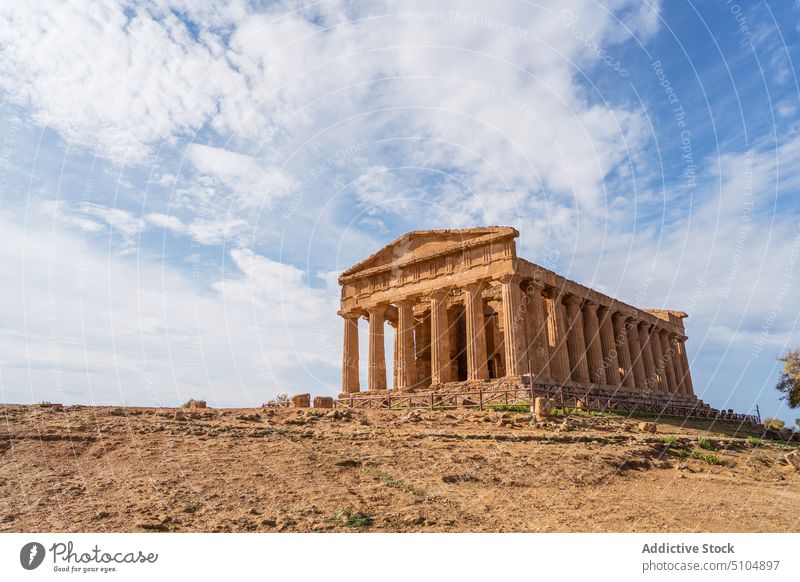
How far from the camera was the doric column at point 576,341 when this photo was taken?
1544 inches

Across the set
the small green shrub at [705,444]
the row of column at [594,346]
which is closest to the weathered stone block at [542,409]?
the small green shrub at [705,444]

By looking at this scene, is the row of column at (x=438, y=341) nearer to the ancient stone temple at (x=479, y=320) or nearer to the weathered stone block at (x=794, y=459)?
the ancient stone temple at (x=479, y=320)

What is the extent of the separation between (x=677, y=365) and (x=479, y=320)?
3164 centimetres

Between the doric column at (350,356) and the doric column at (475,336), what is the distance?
33.7 feet

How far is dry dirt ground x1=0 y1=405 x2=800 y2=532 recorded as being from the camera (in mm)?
11508

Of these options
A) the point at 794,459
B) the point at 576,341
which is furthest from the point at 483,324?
the point at 794,459

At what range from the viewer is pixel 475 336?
3547cm

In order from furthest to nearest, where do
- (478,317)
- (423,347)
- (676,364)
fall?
(676,364)
(423,347)
(478,317)

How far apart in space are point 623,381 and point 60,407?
130ft

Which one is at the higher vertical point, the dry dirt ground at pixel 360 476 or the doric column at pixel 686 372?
the doric column at pixel 686 372

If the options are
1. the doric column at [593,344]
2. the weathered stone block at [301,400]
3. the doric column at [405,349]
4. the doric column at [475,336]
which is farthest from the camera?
the doric column at [593,344]

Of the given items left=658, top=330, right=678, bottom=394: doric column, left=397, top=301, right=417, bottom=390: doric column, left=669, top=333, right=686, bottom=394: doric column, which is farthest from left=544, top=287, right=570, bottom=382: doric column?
left=669, top=333, right=686, bottom=394: doric column

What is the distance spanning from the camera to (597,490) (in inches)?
584

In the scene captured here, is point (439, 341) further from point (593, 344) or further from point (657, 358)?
point (657, 358)
